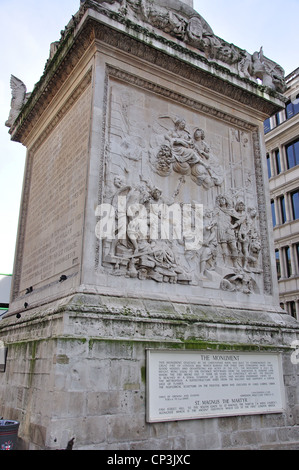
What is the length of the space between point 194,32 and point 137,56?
2.20 metres

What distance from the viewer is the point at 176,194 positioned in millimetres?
9961

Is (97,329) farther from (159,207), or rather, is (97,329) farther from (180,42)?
(180,42)

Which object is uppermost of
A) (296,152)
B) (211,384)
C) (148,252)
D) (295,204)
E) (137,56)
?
(296,152)

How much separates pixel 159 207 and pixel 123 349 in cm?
334

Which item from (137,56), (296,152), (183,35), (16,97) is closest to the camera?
(137,56)

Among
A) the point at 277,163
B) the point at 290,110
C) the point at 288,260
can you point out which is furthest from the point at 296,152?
the point at 288,260

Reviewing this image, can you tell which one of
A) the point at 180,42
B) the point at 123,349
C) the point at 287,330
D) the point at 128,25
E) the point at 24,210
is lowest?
the point at 123,349

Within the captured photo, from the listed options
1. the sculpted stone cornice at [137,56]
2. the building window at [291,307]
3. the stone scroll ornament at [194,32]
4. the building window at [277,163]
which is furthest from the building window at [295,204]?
the sculpted stone cornice at [137,56]

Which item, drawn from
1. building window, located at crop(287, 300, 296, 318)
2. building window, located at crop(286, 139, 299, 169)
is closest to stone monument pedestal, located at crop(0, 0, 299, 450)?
building window, located at crop(286, 139, 299, 169)

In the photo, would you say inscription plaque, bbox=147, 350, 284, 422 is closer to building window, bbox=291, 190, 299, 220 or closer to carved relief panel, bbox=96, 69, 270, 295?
carved relief panel, bbox=96, 69, 270, 295

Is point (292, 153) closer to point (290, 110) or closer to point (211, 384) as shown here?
point (290, 110)

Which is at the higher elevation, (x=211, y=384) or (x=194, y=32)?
(x=194, y=32)
